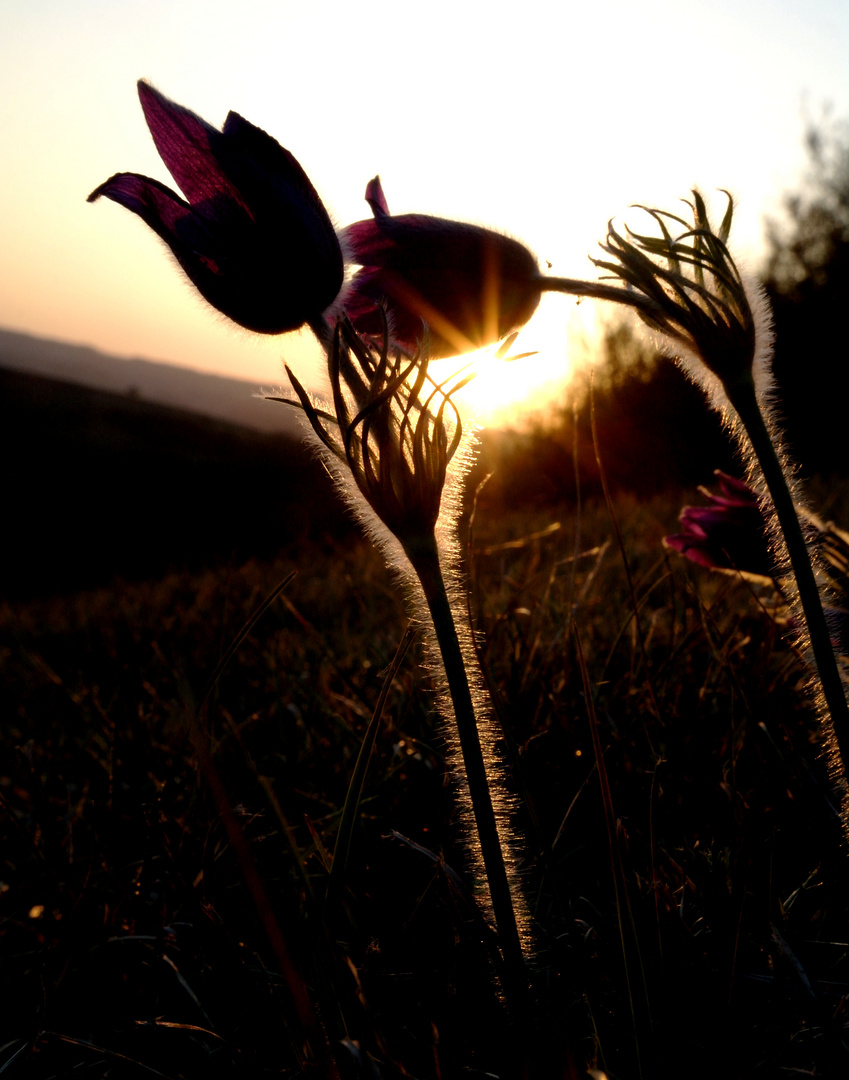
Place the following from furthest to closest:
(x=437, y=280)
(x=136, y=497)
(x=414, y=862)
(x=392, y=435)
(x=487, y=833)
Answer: (x=136, y=497)
(x=414, y=862)
(x=437, y=280)
(x=392, y=435)
(x=487, y=833)

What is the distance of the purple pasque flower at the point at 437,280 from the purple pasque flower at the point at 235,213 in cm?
7

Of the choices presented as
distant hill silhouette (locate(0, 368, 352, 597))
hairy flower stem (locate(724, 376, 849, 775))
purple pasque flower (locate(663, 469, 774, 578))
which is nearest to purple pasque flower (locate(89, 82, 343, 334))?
hairy flower stem (locate(724, 376, 849, 775))

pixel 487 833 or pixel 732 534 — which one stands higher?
pixel 732 534

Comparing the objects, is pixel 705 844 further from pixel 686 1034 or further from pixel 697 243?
pixel 697 243

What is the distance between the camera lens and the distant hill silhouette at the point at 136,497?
6855 millimetres

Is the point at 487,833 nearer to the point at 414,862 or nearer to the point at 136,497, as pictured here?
the point at 414,862

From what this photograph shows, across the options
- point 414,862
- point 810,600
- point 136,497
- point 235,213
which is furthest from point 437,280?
point 136,497

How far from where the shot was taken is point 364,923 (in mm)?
1051

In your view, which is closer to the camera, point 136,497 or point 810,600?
point 810,600

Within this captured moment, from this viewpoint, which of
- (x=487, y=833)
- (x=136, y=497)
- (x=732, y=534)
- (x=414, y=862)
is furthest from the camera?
(x=136, y=497)

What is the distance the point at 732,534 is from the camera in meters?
1.28

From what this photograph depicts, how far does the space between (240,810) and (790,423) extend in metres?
9.57

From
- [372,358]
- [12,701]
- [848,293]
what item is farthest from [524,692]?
[848,293]

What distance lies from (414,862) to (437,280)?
2.69 feet
